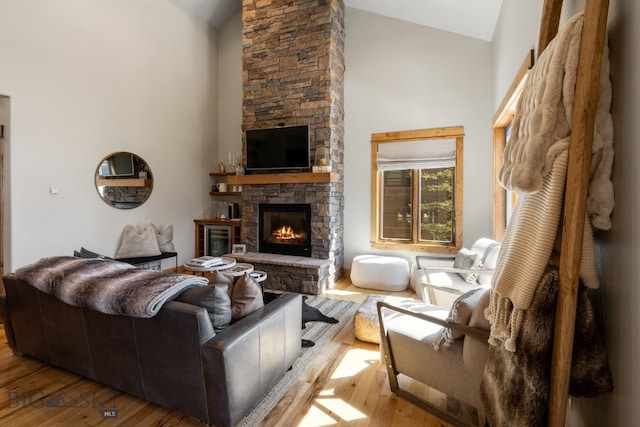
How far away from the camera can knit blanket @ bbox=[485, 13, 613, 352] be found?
3.24ft

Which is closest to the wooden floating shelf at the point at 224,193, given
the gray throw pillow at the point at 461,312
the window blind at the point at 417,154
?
the window blind at the point at 417,154

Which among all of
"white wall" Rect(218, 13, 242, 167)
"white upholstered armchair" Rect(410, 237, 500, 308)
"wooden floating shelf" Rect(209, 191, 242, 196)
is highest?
"white wall" Rect(218, 13, 242, 167)

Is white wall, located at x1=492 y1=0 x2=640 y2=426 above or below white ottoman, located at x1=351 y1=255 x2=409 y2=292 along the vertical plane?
above

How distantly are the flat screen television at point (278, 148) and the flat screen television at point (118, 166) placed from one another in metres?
1.67

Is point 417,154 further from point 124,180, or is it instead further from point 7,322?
point 7,322

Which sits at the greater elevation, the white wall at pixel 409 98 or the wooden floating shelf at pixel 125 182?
the white wall at pixel 409 98

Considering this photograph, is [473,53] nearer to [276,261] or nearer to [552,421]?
[276,261]

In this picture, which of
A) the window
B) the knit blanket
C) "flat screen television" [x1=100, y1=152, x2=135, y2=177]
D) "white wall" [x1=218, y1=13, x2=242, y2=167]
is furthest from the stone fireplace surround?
the knit blanket

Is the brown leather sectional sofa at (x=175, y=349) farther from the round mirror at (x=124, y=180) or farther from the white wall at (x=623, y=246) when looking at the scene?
the round mirror at (x=124, y=180)

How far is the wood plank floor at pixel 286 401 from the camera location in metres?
1.73

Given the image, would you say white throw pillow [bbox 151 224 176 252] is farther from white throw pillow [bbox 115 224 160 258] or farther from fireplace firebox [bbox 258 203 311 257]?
fireplace firebox [bbox 258 203 311 257]

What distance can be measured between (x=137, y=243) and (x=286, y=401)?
11.6ft

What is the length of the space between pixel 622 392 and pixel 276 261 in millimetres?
3595

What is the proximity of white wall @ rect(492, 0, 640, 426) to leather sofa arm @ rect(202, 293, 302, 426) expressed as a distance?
153 cm
